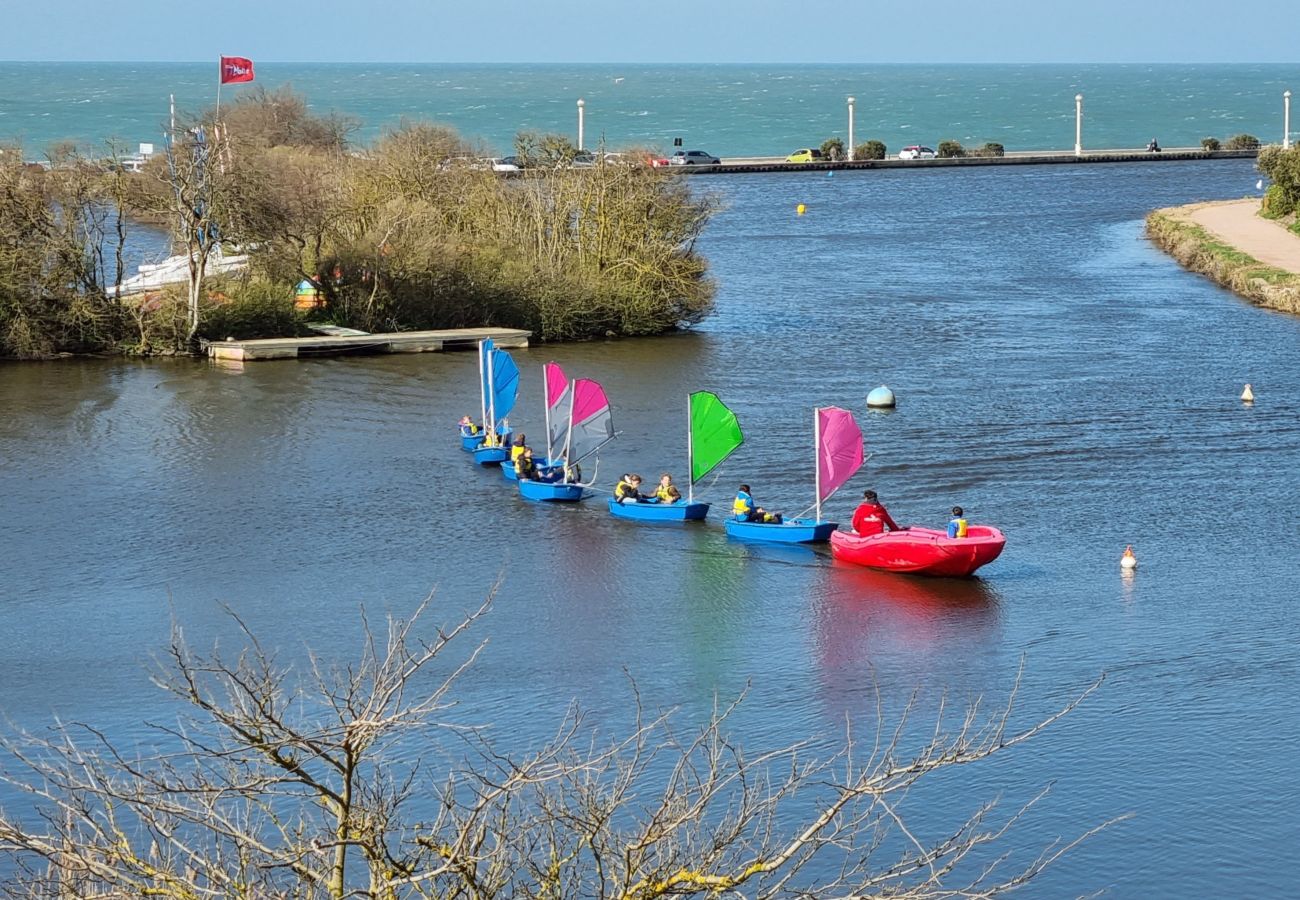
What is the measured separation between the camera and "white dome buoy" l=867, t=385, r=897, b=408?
1617 inches

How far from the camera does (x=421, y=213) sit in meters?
52.7

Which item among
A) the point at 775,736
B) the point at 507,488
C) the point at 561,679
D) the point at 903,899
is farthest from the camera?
the point at 507,488

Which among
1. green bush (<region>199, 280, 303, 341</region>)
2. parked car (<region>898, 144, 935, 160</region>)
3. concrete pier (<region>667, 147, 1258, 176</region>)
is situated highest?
parked car (<region>898, 144, 935, 160</region>)

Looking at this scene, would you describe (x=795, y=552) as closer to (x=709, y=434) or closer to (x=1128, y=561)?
(x=709, y=434)

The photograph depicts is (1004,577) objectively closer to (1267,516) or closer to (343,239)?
(1267,516)

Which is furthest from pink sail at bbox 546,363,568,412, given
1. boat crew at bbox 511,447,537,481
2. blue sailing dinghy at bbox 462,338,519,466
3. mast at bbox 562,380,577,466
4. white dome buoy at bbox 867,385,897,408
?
white dome buoy at bbox 867,385,897,408

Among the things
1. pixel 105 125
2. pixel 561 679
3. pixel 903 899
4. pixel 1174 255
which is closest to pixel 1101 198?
pixel 1174 255

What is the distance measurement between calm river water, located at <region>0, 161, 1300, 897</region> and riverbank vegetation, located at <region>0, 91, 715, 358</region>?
158cm

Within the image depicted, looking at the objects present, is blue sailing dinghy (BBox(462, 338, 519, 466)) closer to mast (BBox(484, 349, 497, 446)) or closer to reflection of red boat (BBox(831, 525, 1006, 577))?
mast (BBox(484, 349, 497, 446))

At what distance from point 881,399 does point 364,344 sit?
16243mm

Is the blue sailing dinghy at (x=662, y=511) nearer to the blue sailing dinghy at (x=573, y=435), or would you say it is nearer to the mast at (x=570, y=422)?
the blue sailing dinghy at (x=573, y=435)

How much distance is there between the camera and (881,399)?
41031 mm

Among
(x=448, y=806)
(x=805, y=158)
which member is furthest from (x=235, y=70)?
(x=805, y=158)

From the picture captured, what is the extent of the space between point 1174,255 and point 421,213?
111 ft
